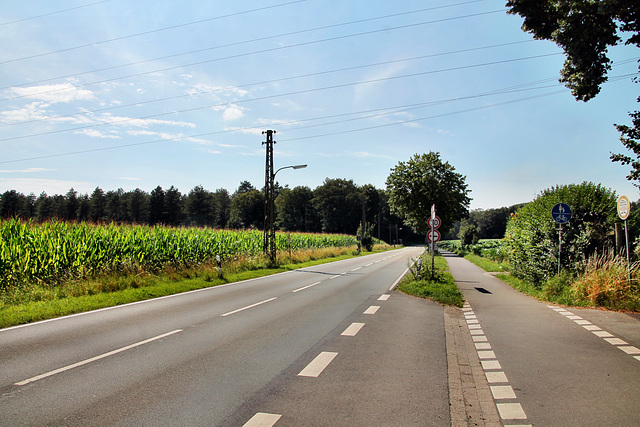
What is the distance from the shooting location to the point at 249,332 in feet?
24.5

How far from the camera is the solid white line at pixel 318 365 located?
5.17m

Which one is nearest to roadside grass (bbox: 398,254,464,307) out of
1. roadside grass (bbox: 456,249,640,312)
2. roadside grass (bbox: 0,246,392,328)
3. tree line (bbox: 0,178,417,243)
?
roadside grass (bbox: 456,249,640,312)

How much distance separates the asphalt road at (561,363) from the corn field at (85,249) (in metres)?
11.9

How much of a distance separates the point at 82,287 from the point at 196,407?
9.94m

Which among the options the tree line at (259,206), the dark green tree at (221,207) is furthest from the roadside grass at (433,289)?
the dark green tree at (221,207)

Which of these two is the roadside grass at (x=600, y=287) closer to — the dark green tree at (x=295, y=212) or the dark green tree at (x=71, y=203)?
the dark green tree at (x=71, y=203)

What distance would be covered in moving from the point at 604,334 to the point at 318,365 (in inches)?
224

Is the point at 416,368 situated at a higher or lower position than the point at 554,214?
lower

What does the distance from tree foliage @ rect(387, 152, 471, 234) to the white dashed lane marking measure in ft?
116

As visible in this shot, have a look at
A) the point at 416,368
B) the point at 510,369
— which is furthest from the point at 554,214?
the point at 416,368

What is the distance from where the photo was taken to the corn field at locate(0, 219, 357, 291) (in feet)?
39.0

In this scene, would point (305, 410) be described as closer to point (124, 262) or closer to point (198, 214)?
point (124, 262)

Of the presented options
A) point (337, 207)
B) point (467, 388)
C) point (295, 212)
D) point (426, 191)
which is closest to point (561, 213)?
point (467, 388)

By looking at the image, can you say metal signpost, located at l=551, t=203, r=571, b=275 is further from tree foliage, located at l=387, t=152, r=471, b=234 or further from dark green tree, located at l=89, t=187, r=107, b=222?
dark green tree, located at l=89, t=187, r=107, b=222
